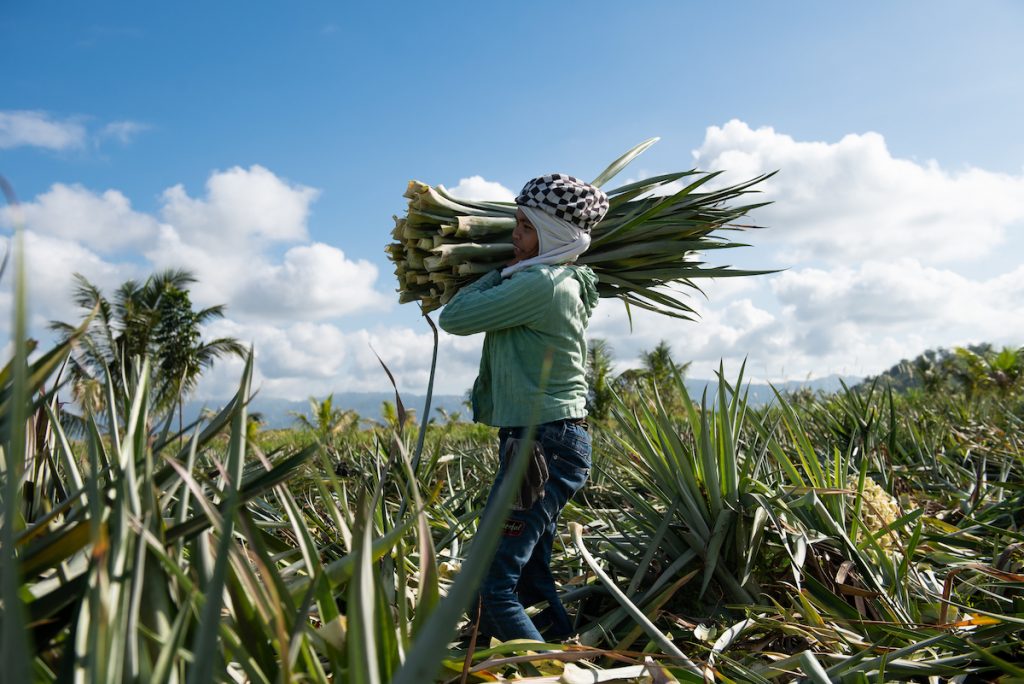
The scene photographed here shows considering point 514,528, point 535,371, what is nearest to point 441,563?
point 514,528

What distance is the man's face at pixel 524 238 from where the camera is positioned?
2488 millimetres

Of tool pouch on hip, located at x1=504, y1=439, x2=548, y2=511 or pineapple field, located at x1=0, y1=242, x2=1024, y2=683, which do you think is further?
tool pouch on hip, located at x1=504, y1=439, x2=548, y2=511

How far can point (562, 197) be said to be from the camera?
242cm

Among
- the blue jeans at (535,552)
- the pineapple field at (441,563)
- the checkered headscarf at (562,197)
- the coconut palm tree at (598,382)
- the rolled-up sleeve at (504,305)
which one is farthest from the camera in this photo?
the coconut palm tree at (598,382)

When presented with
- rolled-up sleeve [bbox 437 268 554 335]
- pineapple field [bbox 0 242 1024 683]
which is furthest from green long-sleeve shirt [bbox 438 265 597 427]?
pineapple field [bbox 0 242 1024 683]

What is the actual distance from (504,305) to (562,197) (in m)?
0.45

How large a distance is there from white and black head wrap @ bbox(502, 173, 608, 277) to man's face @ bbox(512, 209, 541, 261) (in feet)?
0.08

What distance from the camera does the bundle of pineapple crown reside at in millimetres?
2645

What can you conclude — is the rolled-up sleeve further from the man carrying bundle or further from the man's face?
the man's face

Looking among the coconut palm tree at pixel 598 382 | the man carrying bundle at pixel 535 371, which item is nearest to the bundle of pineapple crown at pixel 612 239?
the man carrying bundle at pixel 535 371

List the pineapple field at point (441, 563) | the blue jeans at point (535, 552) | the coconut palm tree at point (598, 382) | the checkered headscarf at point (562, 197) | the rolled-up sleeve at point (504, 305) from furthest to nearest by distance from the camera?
1. the coconut palm tree at point (598, 382)
2. the checkered headscarf at point (562, 197)
3. the rolled-up sleeve at point (504, 305)
4. the blue jeans at point (535, 552)
5. the pineapple field at point (441, 563)

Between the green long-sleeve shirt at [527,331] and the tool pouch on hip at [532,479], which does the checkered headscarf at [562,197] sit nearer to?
the green long-sleeve shirt at [527,331]

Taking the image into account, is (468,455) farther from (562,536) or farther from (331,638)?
(331,638)

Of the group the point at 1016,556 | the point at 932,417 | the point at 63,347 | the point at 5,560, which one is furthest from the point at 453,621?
the point at 932,417
